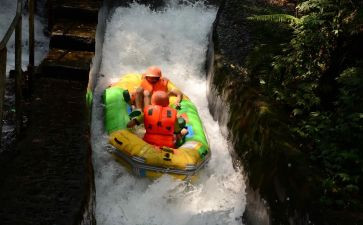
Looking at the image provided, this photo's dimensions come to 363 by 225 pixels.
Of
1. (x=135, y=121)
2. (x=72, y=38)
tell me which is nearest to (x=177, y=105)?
(x=135, y=121)

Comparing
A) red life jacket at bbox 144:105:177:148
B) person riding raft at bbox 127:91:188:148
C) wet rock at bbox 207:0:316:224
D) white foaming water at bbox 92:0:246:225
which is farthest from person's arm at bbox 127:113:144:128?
wet rock at bbox 207:0:316:224

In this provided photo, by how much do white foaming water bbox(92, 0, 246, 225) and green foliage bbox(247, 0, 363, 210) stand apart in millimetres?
1401

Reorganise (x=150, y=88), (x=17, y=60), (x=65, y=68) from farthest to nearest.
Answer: (x=150, y=88) → (x=65, y=68) → (x=17, y=60)

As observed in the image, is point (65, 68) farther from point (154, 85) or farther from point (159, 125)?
point (154, 85)

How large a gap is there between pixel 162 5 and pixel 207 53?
2.53 metres

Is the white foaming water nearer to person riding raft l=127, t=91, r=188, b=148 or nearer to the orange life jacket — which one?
person riding raft l=127, t=91, r=188, b=148

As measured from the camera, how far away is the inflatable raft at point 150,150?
646cm

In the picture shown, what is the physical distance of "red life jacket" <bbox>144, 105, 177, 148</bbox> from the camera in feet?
22.6

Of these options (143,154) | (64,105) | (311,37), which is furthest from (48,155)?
(311,37)

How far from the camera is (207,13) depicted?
11.8 meters

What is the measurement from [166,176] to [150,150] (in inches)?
17.9

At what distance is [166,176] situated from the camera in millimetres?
6496

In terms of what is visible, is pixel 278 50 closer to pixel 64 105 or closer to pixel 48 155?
pixel 64 105

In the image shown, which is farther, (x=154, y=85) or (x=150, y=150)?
(x=154, y=85)
